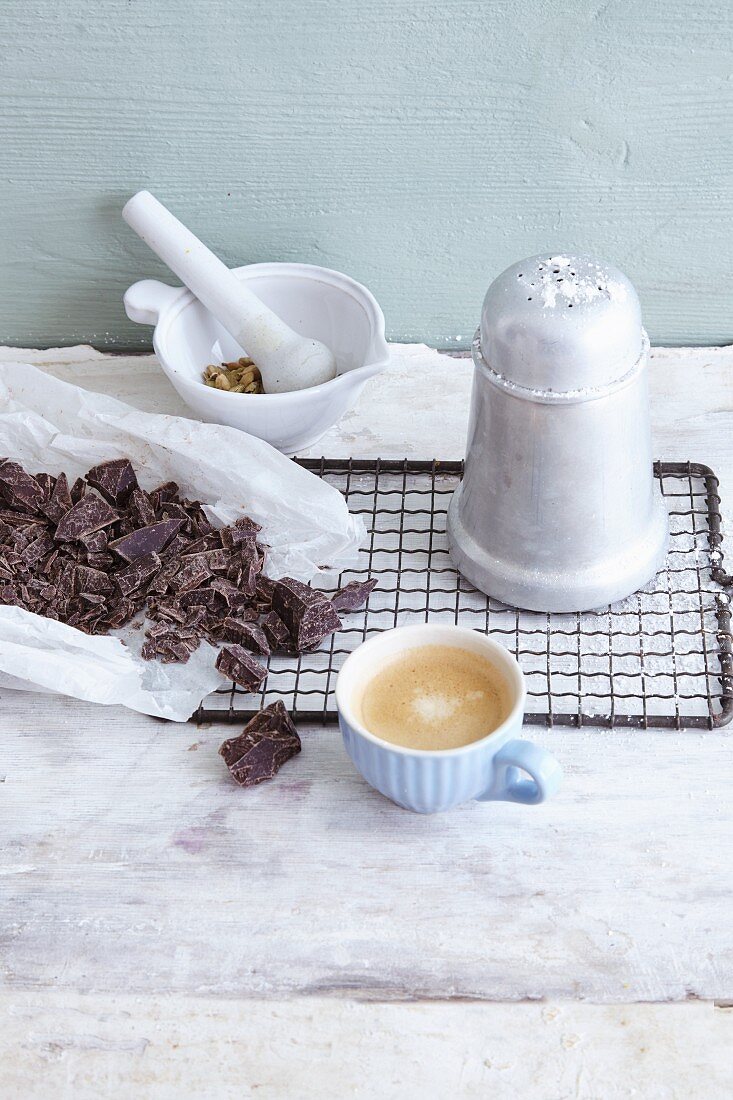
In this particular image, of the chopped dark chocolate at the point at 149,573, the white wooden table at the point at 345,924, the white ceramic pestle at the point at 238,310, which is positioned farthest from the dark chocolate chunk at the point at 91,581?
the white ceramic pestle at the point at 238,310

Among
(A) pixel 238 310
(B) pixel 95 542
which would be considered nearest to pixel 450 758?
(B) pixel 95 542

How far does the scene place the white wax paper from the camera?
0.84m

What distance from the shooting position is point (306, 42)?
101 cm

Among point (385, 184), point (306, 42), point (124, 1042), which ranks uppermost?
point (306, 42)

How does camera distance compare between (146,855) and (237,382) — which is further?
(237,382)

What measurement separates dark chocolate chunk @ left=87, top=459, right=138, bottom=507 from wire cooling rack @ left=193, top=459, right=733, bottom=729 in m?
0.20

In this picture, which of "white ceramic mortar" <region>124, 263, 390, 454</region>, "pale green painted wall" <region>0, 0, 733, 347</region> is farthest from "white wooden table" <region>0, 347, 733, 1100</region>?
"pale green painted wall" <region>0, 0, 733, 347</region>

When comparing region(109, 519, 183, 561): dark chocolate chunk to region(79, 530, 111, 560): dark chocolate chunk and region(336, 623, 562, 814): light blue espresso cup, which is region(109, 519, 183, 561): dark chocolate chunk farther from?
region(336, 623, 562, 814): light blue espresso cup

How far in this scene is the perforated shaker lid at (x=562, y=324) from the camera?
78 cm

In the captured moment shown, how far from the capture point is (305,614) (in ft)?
2.82

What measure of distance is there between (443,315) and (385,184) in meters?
0.16

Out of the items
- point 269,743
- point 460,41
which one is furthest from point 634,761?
point 460,41

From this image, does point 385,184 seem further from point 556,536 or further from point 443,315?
point 556,536

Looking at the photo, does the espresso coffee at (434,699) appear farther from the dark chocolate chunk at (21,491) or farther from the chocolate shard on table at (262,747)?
the dark chocolate chunk at (21,491)
